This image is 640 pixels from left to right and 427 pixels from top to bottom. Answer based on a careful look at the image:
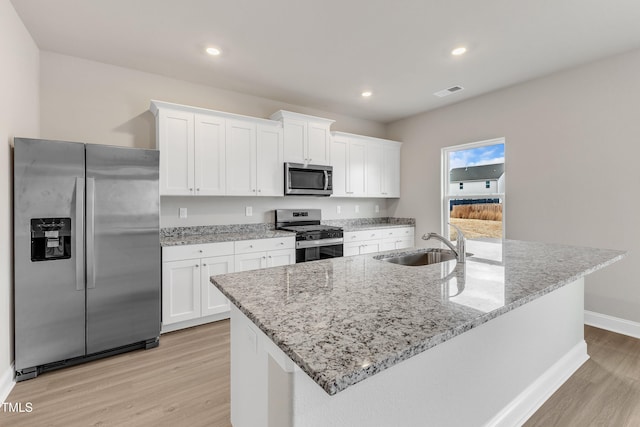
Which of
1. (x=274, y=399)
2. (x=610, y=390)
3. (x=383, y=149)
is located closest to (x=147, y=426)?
(x=274, y=399)

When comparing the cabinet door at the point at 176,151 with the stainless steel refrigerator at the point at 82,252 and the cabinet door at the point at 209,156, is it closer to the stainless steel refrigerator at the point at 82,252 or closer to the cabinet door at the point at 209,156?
the cabinet door at the point at 209,156

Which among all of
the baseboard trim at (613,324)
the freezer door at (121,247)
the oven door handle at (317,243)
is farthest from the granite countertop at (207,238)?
the baseboard trim at (613,324)

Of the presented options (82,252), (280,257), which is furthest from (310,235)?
(82,252)

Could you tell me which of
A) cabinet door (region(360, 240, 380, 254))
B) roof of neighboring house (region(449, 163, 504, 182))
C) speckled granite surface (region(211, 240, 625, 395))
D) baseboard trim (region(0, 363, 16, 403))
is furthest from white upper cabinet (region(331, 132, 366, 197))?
baseboard trim (region(0, 363, 16, 403))

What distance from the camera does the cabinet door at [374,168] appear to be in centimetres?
486

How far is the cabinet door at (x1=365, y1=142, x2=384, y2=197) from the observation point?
15.9 ft

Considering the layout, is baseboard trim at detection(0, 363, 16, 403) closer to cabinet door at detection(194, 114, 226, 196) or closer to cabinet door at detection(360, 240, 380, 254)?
cabinet door at detection(194, 114, 226, 196)

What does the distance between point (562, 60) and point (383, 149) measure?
2467mm

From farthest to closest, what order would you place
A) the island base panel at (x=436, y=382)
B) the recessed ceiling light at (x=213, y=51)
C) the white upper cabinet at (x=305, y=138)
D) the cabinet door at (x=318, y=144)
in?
the cabinet door at (x=318, y=144) → the white upper cabinet at (x=305, y=138) → the recessed ceiling light at (x=213, y=51) → the island base panel at (x=436, y=382)

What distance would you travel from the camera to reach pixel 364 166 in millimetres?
4793

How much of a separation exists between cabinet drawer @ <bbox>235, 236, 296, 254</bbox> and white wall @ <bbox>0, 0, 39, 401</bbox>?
68.6 inches

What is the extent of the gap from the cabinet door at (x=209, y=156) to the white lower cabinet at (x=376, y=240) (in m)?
1.83

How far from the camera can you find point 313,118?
4133 mm

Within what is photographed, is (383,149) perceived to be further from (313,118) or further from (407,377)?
(407,377)
